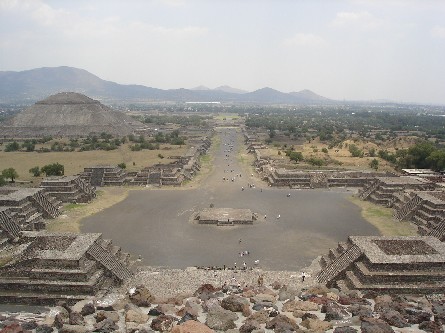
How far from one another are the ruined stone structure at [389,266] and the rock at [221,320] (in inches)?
346

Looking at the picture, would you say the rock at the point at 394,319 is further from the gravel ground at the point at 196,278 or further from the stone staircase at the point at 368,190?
the stone staircase at the point at 368,190

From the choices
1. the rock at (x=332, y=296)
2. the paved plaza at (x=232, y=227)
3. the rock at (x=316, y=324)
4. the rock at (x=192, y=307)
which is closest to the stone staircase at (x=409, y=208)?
the paved plaza at (x=232, y=227)

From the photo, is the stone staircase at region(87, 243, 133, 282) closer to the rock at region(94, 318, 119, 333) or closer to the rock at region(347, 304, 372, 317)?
the rock at region(94, 318, 119, 333)

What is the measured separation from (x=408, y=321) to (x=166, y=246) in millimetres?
19614

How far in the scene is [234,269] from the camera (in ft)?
102

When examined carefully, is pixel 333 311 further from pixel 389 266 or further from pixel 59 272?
pixel 59 272

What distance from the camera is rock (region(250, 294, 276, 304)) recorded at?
24.7m

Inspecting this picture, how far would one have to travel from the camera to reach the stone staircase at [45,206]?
43250mm

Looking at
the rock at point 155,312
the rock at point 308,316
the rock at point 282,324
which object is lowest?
the rock at point 155,312

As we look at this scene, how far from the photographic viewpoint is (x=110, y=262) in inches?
1147

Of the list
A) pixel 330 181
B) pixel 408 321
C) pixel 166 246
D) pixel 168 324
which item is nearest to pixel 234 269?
pixel 166 246

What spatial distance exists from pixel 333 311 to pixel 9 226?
26679 millimetres

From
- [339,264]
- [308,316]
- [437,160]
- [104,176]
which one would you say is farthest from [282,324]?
[437,160]

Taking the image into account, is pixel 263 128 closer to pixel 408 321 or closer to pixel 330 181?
pixel 330 181
